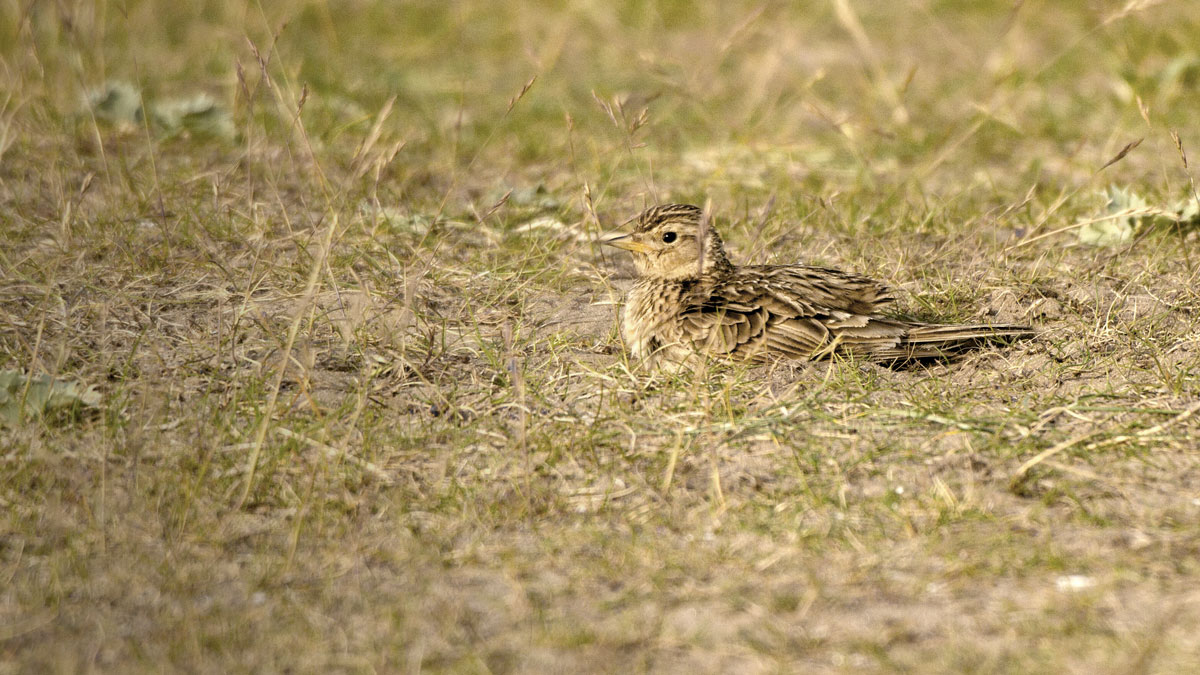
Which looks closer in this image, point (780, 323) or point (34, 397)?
point (34, 397)

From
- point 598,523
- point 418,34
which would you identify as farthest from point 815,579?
point 418,34

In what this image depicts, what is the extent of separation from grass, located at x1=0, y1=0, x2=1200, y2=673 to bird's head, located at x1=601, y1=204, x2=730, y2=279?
213 mm

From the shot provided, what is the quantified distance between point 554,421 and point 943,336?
1541mm

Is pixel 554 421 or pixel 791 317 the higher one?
pixel 791 317

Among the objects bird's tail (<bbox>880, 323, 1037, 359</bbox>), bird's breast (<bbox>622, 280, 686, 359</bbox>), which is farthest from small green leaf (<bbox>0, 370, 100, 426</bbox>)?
bird's tail (<bbox>880, 323, 1037, 359</bbox>)

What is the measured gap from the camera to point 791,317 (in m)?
4.96

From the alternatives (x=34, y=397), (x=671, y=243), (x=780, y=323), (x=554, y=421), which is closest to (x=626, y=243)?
(x=671, y=243)

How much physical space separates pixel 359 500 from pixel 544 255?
215 centimetres

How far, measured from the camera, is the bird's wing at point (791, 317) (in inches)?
193

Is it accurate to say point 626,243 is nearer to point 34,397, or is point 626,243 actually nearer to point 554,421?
point 554,421

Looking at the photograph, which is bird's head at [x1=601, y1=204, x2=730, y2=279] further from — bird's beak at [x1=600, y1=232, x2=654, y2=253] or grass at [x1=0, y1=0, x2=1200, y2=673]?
grass at [x1=0, y1=0, x2=1200, y2=673]

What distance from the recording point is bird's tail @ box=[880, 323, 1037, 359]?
191 inches

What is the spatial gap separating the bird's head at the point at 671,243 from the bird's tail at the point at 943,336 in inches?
34.2

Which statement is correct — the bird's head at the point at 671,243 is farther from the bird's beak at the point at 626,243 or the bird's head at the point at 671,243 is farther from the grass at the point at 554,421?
the grass at the point at 554,421
